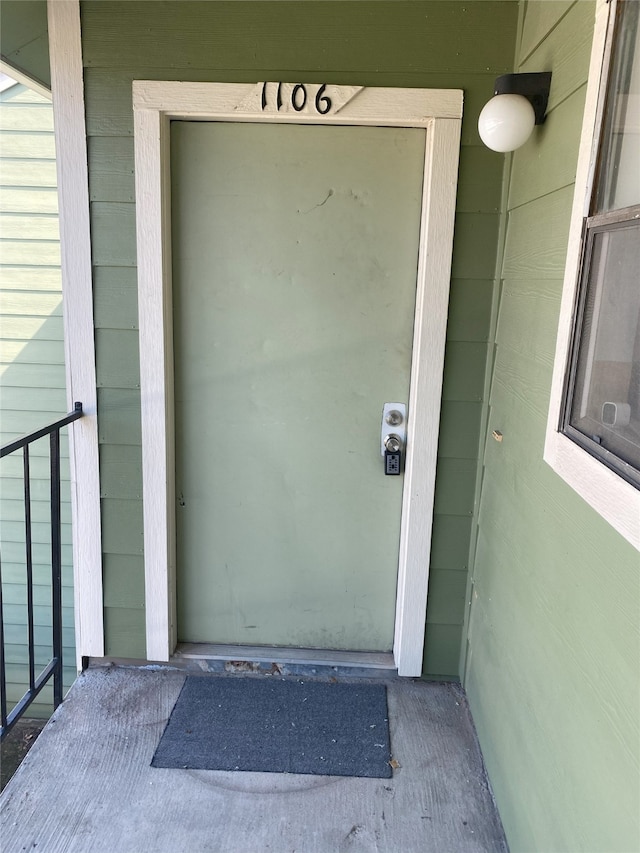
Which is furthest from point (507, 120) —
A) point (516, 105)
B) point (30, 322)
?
point (30, 322)

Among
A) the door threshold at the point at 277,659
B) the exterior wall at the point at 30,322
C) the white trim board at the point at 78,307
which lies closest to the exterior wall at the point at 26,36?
the white trim board at the point at 78,307

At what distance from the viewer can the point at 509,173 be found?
6.02 feet

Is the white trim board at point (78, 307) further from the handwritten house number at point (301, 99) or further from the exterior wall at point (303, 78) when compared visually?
the handwritten house number at point (301, 99)

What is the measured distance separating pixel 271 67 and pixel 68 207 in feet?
2.57

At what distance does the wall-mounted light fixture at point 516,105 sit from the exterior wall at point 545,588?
0.04m

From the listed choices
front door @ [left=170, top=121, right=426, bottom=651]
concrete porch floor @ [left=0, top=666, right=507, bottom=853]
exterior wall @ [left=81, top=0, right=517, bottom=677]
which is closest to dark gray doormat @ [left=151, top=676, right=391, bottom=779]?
concrete porch floor @ [left=0, top=666, right=507, bottom=853]

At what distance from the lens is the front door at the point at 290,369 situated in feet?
6.36

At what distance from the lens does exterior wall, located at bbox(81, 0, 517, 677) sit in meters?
1.79

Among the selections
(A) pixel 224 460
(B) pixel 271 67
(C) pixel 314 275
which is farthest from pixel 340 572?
(B) pixel 271 67

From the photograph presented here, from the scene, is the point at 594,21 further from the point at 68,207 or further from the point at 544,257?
the point at 68,207

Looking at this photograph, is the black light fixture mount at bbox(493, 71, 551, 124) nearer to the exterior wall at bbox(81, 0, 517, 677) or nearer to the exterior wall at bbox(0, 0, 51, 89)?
the exterior wall at bbox(81, 0, 517, 677)

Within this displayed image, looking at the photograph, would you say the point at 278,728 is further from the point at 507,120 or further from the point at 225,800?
the point at 507,120

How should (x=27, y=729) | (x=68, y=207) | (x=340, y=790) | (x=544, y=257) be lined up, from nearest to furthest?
(x=544, y=257) < (x=340, y=790) < (x=68, y=207) < (x=27, y=729)

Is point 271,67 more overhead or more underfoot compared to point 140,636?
more overhead
